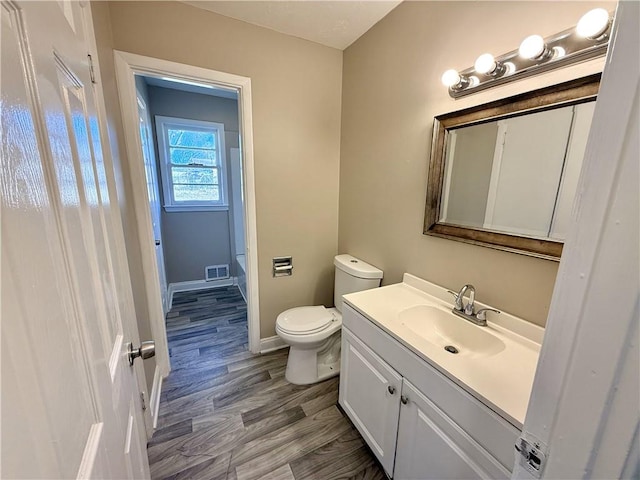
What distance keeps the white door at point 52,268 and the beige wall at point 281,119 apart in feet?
4.15

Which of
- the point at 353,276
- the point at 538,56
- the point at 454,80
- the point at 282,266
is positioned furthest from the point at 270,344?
the point at 538,56

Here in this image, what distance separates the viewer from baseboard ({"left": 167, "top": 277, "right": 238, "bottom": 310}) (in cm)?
330

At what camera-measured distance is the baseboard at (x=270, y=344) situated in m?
2.23

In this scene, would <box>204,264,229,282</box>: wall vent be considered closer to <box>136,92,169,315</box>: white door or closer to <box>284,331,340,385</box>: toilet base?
<box>136,92,169,315</box>: white door

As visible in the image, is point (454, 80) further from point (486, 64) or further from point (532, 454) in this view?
point (532, 454)

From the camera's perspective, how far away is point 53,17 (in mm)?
431

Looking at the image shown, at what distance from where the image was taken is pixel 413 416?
3.43ft

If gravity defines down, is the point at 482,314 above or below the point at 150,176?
below

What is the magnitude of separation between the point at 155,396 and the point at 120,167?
4.70 feet

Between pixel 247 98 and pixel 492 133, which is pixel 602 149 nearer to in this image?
pixel 492 133

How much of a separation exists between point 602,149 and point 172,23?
6.95ft

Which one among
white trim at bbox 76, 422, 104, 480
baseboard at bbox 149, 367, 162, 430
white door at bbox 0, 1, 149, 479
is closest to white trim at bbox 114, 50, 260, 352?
baseboard at bbox 149, 367, 162, 430

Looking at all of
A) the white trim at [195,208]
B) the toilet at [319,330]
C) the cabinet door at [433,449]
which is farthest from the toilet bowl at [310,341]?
the white trim at [195,208]

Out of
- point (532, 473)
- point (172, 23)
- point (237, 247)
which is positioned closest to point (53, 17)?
point (532, 473)
